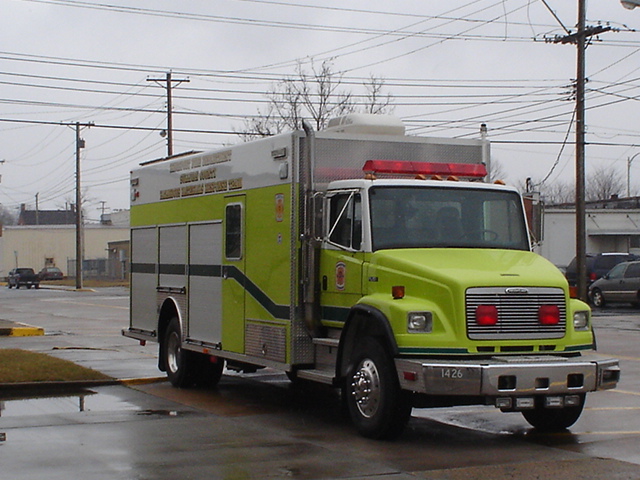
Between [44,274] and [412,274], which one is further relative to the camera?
[44,274]

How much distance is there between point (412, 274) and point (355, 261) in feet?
2.86

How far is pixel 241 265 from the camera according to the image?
12516mm

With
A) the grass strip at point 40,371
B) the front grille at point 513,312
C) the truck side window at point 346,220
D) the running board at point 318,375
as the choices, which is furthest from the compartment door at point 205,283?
the front grille at point 513,312

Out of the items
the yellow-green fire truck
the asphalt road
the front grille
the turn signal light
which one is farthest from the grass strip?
the front grille

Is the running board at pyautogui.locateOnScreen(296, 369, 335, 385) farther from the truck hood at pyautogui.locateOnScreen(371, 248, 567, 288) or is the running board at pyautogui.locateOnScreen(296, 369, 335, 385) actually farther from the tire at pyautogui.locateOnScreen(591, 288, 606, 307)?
the tire at pyautogui.locateOnScreen(591, 288, 606, 307)

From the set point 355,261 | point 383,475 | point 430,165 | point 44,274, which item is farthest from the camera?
point 44,274

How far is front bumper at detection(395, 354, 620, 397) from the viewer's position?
30.3 ft

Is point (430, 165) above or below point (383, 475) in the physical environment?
above

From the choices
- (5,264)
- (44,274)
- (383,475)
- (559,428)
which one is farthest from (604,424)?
(5,264)

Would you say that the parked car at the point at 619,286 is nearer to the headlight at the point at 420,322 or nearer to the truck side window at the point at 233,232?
the truck side window at the point at 233,232

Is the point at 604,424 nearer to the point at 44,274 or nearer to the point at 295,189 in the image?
the point at 295,189

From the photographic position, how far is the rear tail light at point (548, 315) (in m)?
9.85

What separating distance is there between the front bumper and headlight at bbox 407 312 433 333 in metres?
0.31

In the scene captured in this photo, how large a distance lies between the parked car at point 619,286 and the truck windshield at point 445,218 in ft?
81.7
